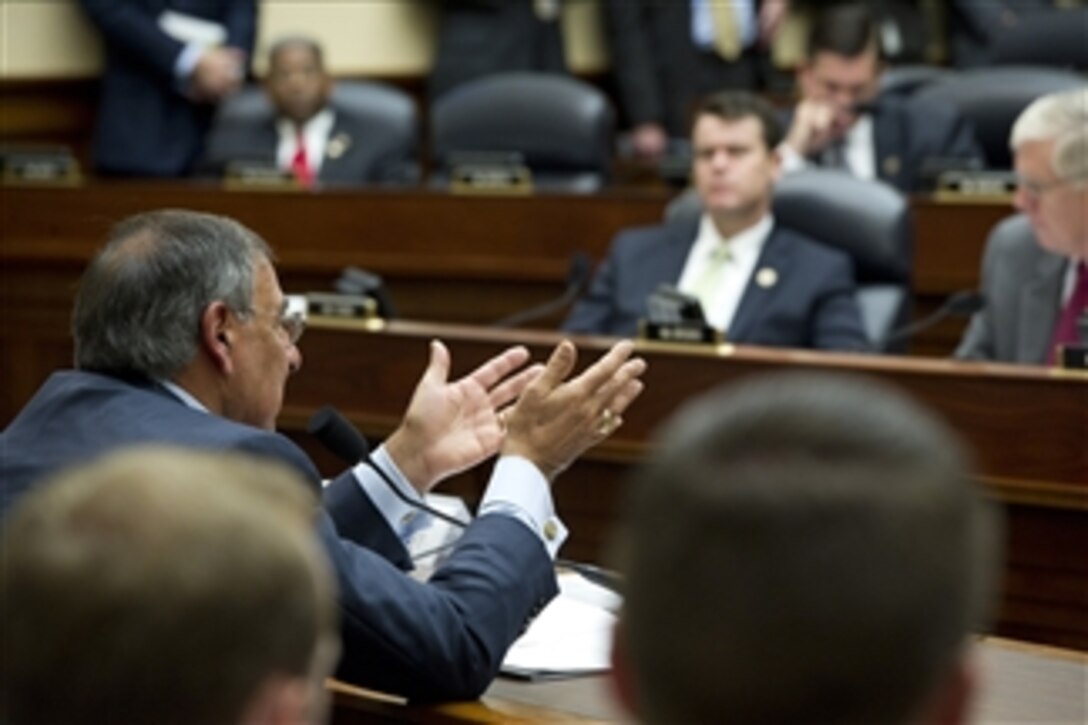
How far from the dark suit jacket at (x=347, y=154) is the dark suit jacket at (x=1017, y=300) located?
2.45m

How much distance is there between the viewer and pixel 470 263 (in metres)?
5.13

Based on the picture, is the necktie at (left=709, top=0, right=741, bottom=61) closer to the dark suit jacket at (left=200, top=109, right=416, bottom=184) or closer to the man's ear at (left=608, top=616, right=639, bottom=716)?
the dark suit jacket at (left=200, top=109, right=416, bottom=184)

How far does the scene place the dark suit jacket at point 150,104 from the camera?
648cm

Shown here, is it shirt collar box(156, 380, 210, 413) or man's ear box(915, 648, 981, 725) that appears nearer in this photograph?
man's ear box(915, 648, 981, 725)

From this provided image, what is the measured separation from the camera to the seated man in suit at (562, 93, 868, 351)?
4.40 meters

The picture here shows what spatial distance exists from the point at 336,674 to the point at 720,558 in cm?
113

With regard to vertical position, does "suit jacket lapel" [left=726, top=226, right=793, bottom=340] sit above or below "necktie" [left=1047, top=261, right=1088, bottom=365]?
below

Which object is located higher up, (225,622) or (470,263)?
(225,622)

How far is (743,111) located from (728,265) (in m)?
0.39

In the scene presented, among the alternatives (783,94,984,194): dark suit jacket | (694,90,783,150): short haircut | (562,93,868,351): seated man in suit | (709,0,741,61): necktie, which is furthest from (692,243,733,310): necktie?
(709,0,741,61): necktie

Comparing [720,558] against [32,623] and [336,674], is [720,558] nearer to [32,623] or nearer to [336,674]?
[32,623]

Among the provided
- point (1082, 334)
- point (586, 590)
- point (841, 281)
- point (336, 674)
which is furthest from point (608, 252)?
point (336, 674)

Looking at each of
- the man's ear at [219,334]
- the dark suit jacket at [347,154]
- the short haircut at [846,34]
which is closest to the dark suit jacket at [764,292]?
the short haircut at [846,34]

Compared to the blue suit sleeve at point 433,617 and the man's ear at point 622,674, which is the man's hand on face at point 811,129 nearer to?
the blue suit sleeve at point 433,617
